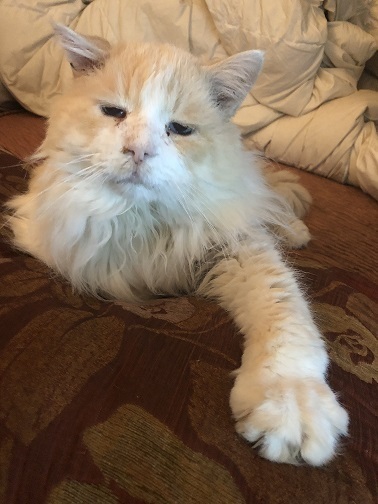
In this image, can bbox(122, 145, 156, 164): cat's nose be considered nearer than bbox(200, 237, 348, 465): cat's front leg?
No

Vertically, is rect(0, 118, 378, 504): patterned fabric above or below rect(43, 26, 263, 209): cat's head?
below

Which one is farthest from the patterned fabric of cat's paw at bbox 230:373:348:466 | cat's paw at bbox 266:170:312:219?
cat's paw at bbox 266:170:312:219

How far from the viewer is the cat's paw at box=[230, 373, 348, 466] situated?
69cm

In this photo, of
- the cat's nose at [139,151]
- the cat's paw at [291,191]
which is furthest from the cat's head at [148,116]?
the cat's paw at [291,191]

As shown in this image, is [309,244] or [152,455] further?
[309,244]

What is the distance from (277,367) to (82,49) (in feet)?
2.82

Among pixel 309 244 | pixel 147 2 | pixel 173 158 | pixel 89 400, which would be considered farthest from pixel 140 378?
pixel 147 2

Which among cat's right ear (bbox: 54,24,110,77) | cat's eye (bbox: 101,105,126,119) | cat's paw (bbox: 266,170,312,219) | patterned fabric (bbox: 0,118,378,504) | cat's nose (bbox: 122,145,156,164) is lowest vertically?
cat's paw (bbox: 266,170,312,219)

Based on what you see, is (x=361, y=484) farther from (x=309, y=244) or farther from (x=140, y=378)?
(x=309, y=244)

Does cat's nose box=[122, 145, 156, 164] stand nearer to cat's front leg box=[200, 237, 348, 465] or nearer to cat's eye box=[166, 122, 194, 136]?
cat's eye box=[166, 122, 194, 136]

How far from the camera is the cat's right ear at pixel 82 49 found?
3.68ft

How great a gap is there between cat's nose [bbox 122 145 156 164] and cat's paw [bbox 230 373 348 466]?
46 cm

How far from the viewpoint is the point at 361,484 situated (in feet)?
2.25

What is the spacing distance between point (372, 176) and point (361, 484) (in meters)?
1.47
